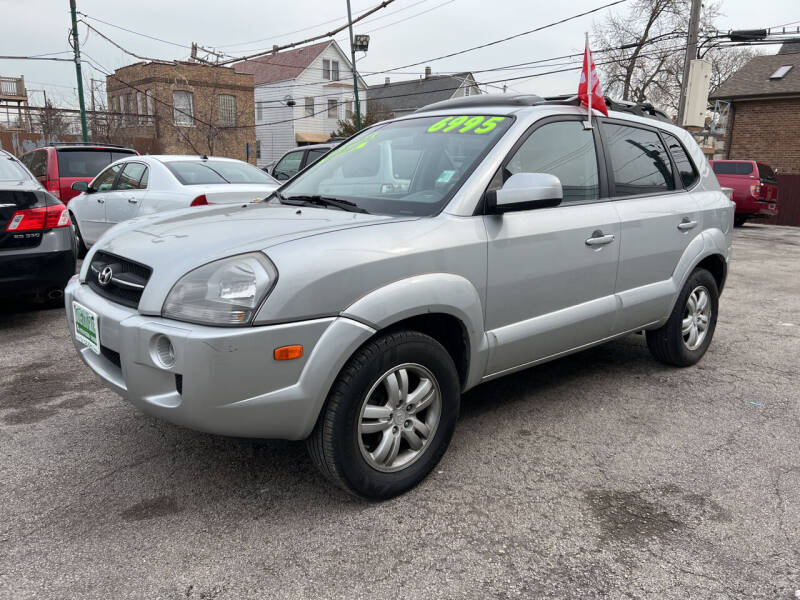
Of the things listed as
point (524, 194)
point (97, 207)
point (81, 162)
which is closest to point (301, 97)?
point (81, 162)

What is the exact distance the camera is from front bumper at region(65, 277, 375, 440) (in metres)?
2.27

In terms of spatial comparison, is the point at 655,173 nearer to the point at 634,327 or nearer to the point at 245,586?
the point at 634,327

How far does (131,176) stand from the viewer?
8.10m

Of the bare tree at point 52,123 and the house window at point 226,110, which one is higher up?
the house window at point 226,110

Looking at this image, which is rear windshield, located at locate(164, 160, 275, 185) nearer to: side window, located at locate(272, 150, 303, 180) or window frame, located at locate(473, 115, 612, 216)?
side window, located at locate(272, 150, 303, 180)

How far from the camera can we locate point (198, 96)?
1458 inches

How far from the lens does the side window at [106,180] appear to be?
852cm

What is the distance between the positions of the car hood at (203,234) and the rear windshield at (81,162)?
25.5 feet

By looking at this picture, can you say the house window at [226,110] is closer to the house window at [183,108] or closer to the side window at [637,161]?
the house window at [183,108]

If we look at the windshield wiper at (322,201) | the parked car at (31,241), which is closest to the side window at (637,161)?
the windshield wiper at (322,201)

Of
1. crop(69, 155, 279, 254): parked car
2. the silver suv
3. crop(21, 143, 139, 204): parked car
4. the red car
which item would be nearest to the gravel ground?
the silver suv

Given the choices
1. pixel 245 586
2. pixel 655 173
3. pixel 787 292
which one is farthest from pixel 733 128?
pixel 245 586

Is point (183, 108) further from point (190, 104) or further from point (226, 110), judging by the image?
point (226, 110)

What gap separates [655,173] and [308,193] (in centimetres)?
227
